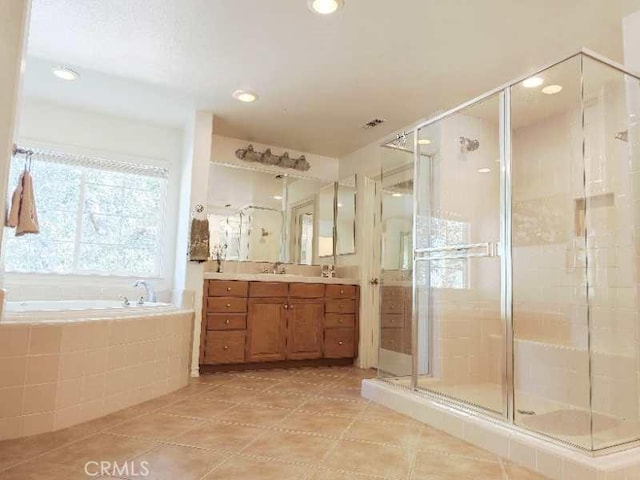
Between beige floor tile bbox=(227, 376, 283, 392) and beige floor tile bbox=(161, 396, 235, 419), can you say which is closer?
beige floor tile bbox=(161, 396, 235, 419)

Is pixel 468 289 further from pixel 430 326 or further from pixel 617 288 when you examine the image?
pixel 617 288

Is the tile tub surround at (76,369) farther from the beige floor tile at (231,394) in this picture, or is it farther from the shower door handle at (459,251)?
the shower door handle at (459,251)

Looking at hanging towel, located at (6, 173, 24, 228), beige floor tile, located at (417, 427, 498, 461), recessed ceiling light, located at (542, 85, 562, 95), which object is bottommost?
beige floor tile, located at (417, 427, 498, 461)

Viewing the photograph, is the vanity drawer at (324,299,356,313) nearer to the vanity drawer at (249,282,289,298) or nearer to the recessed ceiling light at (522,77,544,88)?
the vanity drawer at (249,282,289,298)

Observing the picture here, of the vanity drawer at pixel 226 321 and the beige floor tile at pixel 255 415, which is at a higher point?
the vanity drawer at pixel 226 321

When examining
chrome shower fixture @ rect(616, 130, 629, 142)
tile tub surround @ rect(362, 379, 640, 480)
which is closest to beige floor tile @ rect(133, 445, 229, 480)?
tile tub surround @ rect(362, 379, 640, 480)

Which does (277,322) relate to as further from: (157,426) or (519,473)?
(519,473)

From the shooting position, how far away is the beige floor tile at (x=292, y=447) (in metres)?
1.95

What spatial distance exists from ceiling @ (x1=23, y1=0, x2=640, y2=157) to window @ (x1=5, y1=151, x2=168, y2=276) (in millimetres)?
690

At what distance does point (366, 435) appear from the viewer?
2.27 metres

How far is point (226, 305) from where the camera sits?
12.3 feet

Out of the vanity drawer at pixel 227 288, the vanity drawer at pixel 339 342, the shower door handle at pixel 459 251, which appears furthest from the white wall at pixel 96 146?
the shower door handle at pixel 459 251

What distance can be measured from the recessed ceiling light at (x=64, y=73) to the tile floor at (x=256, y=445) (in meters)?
2.34

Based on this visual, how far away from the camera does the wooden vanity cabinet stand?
3691 millimetres
